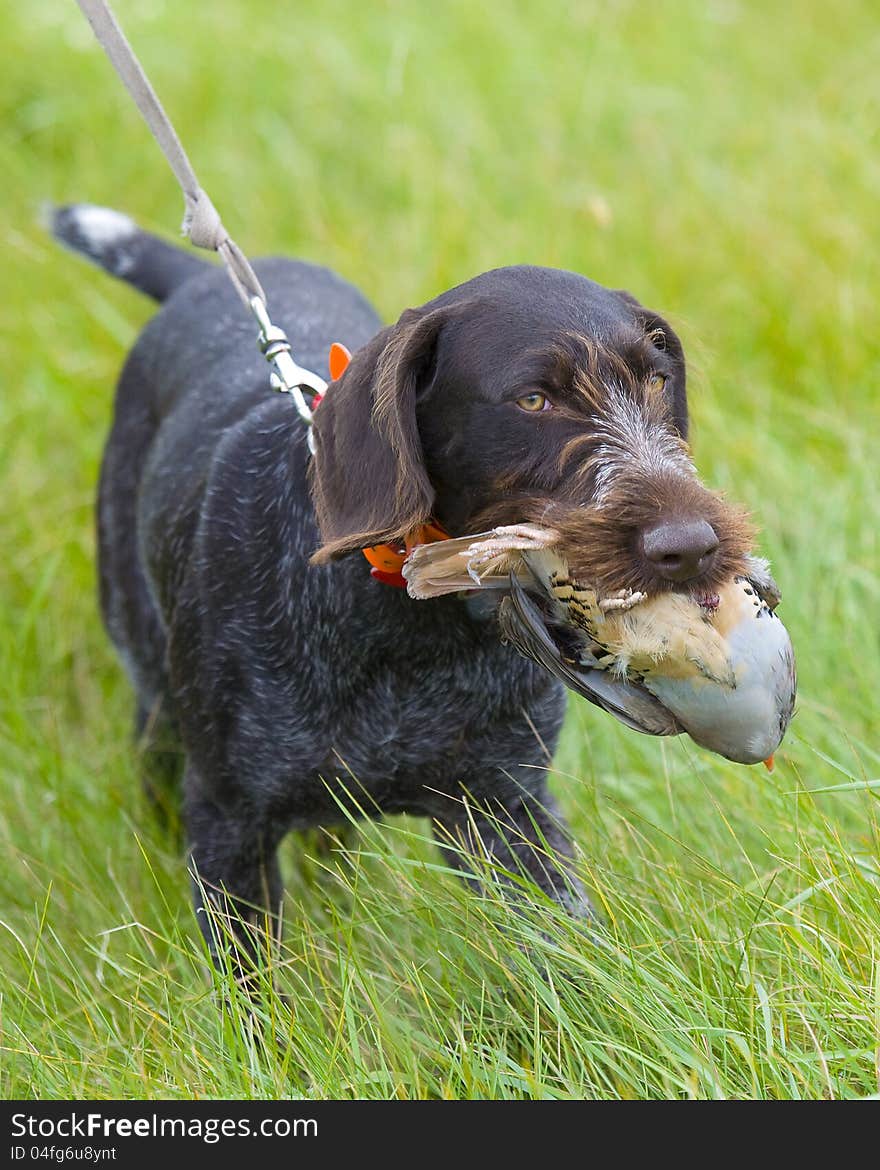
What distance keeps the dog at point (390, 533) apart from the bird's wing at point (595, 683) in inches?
6.2

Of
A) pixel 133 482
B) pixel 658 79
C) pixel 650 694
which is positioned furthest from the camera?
pixel 658 79

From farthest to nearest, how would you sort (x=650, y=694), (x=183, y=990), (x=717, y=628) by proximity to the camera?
1. (x=183, y=990)
2. (x=650, y=694)
3. (x=717, y=628)

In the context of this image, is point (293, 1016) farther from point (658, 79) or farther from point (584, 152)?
point (658, 79)

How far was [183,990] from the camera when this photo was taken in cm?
297

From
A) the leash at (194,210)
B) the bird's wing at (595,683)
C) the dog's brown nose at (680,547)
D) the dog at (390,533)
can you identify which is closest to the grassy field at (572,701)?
the dog at (390,533)

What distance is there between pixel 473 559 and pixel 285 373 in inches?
31.8

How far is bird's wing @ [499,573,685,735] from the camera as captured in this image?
238cm

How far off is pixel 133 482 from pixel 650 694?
2.14 metres

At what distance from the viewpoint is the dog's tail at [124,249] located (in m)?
4.41

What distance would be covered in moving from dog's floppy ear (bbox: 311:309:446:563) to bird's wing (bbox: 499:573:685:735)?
0.24 metres

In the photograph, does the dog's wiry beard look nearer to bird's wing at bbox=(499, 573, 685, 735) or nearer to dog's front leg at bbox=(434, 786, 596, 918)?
bird's wing at bbox=(499, 573, 685, 735)

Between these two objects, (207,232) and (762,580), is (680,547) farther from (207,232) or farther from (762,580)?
(207,232)

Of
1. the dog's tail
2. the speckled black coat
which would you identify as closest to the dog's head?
the speckled black coat

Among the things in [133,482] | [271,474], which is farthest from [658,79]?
[271,474]
